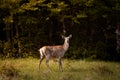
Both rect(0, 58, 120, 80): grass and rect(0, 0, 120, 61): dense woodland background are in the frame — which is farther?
rect(0, 0, 120, 61): dense woodland background

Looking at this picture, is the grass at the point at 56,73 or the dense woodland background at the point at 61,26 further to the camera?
the dense woodland background at the point at 61,26

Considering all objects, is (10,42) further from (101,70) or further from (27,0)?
(101,70)

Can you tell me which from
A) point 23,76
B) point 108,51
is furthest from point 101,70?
point 108,51

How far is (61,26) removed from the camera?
2727 cm

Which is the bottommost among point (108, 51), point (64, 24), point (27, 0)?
point (108, 51)

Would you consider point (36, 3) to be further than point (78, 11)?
No

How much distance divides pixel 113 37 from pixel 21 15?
19.0 feet

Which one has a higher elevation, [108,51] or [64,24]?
[64,24]

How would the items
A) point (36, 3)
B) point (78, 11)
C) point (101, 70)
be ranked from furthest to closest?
point (78, 11)
point (36, 3)
point (101, 70)

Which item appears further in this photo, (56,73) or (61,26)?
(61,26)

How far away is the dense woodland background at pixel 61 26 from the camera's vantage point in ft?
81.1

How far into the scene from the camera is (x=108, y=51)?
26844 mm

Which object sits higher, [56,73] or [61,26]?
[56,73]

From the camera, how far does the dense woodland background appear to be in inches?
973
